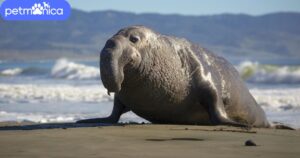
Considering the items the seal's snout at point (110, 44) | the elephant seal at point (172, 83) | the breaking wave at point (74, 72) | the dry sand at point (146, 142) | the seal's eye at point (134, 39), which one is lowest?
the breaking wave at point (74, 72)

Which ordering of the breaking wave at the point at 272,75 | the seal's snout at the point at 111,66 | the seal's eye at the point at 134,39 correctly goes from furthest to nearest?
the breaking wave at the point at 272,75, the seal's eye at the point at 134,39, the seal's snout at the point at 111,66

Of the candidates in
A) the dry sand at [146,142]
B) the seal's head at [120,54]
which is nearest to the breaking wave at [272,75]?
the seal's head at [120,54]

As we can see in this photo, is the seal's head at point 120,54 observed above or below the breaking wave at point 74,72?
above

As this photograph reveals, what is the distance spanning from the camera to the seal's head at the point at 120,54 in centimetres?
725

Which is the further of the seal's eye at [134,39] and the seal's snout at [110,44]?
the seal's eye at [134,39]

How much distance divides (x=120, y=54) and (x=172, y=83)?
1119 mm

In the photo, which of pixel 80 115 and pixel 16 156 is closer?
pixel 16 156

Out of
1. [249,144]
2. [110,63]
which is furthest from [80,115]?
[249,144]

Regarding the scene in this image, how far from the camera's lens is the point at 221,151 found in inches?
230

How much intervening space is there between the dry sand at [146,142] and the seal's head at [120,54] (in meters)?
0.52

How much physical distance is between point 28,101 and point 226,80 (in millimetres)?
8991

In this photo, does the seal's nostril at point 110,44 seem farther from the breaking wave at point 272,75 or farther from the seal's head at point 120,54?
the breaking wave at point 272,75

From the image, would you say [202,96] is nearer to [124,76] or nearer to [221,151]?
[124,76]

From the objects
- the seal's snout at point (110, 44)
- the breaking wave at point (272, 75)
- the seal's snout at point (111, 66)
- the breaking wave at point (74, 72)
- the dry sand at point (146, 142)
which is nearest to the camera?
the dry sand at point (146, 142)
